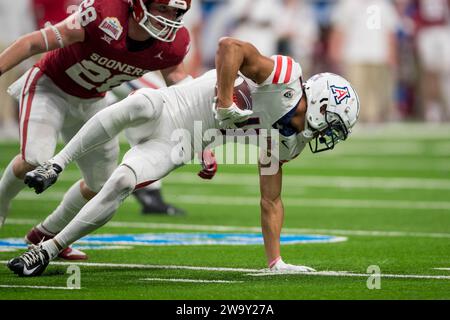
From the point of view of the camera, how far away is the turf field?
6145mm

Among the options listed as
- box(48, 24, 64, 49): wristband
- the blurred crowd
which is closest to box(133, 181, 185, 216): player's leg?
box(48, 24, 64, 49): wristband

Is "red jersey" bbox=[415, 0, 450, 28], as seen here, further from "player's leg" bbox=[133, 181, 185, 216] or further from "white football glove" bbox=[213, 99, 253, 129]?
"white football glove" bbox=[213, 99, 253, 129]

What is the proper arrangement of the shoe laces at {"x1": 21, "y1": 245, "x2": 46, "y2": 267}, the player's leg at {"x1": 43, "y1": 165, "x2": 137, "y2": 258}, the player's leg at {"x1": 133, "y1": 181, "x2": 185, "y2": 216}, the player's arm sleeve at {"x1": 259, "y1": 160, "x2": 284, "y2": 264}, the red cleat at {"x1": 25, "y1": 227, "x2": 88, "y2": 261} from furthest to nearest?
the player's leg at {"x1": 133, "y1": 181, "x2": 185, "y2": 216} → the red cleat at {"x1": 25, "y1": 227, "x2": 88, "y2": 261} → the player's arm sleeve at {"x1": 259, "y1": 160, "x2": 284, "y2": 264} → the shoe laces at {"x1": 21, "y1": 245, "x2": 46, "y2": 267} → the player's leg at {"x1": 43, "y1": 165, "x2": 137, "y2": 258}

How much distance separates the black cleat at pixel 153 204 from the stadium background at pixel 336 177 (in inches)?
9.4

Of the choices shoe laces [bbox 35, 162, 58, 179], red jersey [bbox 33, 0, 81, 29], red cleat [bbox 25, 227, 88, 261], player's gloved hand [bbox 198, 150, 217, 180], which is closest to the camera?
shoe laces [bbox 35, 162, 58, 179]

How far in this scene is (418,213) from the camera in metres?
10.3

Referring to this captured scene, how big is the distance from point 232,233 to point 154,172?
2632 millimetres

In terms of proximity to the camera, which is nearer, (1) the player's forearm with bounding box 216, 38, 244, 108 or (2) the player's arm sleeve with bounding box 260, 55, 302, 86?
(1) the player's forearm with bounding box 216, 38, 244, 108

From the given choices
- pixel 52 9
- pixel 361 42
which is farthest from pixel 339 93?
pixel 361 42

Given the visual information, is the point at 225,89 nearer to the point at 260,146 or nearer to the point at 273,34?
the point at 260,146

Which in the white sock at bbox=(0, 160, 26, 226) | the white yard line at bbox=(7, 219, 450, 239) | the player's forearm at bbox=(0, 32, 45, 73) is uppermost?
the player's forearm at bbox=(0, 32, 45, 73)

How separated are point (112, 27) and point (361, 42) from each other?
13558 mm

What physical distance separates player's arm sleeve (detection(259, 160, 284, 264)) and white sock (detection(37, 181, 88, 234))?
3.97 ft
